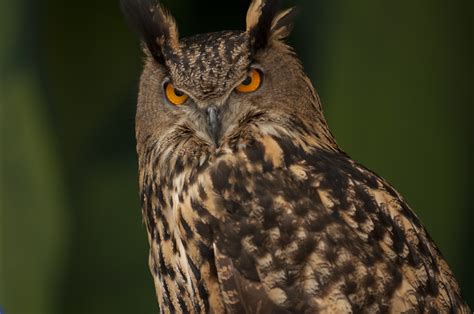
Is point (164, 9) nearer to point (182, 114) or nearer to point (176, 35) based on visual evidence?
point (176, 35)

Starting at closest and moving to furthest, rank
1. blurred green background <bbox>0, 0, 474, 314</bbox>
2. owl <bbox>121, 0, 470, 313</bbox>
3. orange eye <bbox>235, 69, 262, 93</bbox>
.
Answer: owl <bbox>121, 0, 470, 313</bbox> < orange eye <bbox>235, 69, 262, 93</bbox> < blurred green background <bbox>0, 0, 474, 314</bbox>

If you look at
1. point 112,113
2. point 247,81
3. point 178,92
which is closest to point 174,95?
point 178,92

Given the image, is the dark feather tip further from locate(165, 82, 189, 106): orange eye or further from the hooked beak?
the hooked beak

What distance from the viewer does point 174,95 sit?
1.79 m

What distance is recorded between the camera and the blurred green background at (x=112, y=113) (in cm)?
255

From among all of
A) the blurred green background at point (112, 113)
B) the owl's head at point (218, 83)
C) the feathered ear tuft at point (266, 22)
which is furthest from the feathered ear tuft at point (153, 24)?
the blurred green background at point (112, 113)

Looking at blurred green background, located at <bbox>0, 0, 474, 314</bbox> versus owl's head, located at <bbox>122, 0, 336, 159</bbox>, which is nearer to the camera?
owl's head, located at <bbox>122, 0, 336, 159</bbox>

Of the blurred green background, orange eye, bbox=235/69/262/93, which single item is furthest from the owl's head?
the blurred green background

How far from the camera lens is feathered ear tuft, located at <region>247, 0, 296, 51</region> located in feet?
5.85

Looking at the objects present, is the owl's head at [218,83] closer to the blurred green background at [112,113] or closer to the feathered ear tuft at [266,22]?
the feathered ear tuft at [266,22]

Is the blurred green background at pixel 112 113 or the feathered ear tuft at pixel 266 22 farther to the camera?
the blurred green background at pixel 112 113

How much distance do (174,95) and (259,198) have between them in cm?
28

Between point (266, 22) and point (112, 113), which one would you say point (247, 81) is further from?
point (112, 113)

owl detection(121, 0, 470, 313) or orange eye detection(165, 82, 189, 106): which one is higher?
orange eye detection(165, 82, 189, 106)
